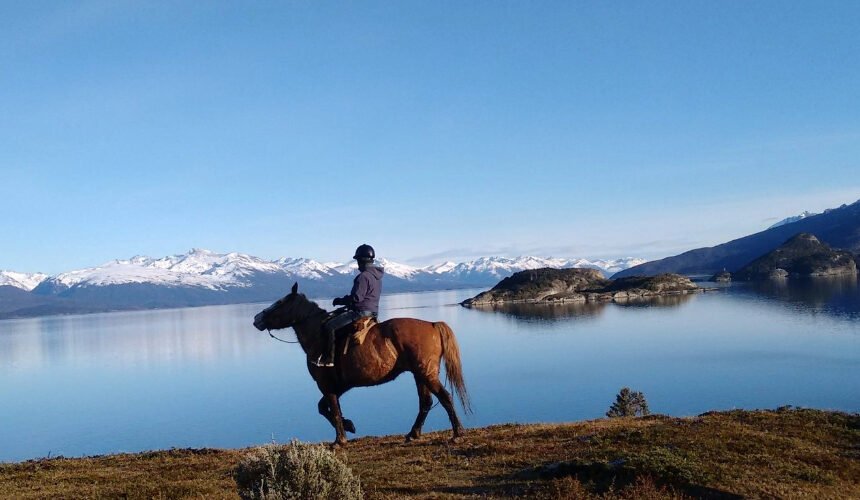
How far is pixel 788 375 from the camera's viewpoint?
58.9m

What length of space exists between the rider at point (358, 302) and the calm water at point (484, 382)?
28937mm

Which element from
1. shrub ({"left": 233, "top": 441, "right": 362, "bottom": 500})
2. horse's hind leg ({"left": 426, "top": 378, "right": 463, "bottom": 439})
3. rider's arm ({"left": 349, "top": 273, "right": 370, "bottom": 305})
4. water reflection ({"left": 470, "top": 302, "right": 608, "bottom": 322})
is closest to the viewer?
shrub ({"left": 233, "top": 441, "right": 362, "bottom": 500})

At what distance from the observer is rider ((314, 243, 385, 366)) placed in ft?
48.6

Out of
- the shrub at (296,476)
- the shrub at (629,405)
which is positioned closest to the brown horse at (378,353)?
the shrub at (296,476)

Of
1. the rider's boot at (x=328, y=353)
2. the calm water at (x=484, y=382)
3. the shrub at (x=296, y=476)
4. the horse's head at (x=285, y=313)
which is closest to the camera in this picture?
the shrub at (x=296, y=476)

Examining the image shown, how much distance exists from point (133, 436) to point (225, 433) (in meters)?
8.57

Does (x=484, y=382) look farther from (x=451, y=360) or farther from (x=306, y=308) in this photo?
(x=306, y=308)

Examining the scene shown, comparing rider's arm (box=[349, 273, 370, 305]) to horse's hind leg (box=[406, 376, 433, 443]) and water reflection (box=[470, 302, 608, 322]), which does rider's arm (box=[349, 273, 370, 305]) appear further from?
water reflection (box=[470, 302, 608, 322])

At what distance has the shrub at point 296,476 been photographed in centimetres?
837

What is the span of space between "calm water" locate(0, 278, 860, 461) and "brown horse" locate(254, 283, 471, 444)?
28.4 meters

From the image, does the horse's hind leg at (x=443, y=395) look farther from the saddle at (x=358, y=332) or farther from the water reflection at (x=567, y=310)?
the water reflection at (x=567, y=310)

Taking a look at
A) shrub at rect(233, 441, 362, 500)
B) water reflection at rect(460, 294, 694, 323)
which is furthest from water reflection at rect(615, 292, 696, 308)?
shrub at rect(233, 441, 362, 500)

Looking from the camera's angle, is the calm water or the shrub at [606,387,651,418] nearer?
the shrub at [606,387,651,418]

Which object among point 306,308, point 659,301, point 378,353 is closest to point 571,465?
point 378,353
